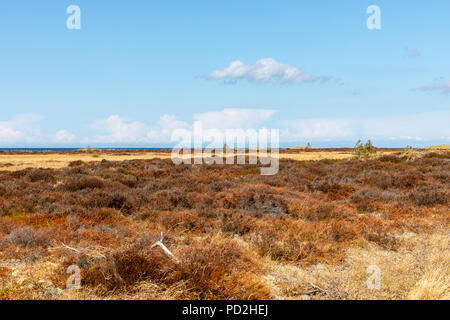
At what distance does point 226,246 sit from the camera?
18.7 ft

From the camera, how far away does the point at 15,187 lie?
13906 mm

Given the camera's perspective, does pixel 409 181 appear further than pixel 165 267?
Yes

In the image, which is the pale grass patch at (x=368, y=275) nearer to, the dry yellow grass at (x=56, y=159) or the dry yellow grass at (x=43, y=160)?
the dry yellow grass at (x=56, y=159)

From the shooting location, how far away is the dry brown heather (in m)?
4.55

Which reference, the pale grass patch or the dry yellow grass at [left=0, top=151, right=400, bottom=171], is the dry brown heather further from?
the dry yellow grass at [left=0, top=151, right=400, bottom=171]

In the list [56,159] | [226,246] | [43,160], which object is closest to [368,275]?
[226,246]

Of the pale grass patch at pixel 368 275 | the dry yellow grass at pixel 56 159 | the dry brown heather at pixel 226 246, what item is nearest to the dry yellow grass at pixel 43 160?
the dry yellow grass at pixel 56 159

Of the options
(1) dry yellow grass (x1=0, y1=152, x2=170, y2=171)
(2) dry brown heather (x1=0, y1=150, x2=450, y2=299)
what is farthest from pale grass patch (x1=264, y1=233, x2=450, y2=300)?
(1) dry yellow grass (x1=0, y1=152, x2=170, y2=171)

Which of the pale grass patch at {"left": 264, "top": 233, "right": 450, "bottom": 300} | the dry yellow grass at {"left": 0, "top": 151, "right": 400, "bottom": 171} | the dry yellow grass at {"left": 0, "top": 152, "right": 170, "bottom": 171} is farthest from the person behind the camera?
the dry yellow grass at {"left": 0, "top": 151, "right": 400, "bottom": 171}

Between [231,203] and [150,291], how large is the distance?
6.23m

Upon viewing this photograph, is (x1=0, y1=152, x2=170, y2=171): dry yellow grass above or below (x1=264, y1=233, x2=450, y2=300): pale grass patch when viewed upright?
above

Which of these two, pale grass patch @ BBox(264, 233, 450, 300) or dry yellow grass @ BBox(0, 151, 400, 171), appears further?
dry yellow grass @ BBox(0, 151, 400, 171)
